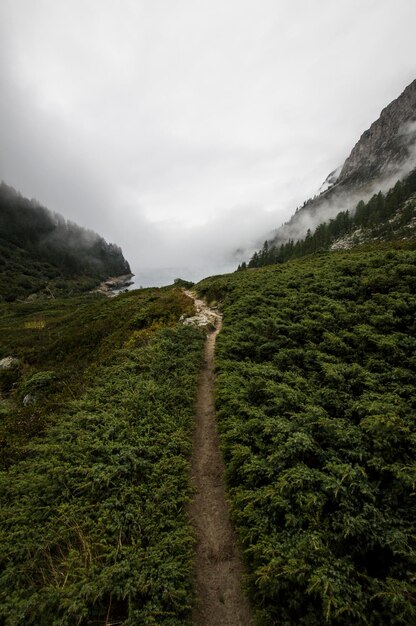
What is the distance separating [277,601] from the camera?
5.48 meters

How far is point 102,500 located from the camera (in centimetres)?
769

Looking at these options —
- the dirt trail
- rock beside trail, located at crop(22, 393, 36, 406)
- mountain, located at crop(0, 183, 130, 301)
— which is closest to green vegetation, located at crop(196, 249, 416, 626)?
the dirt trail

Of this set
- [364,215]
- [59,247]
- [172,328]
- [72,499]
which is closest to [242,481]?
[72,499]

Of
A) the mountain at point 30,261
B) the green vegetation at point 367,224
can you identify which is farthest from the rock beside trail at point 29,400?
the mountain at point 30,261

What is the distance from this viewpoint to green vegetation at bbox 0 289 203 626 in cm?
552

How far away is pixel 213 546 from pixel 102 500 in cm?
333

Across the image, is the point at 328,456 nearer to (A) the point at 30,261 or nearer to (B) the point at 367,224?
(B) the point at 367,224

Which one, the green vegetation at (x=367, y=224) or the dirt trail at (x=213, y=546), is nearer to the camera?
the dirt trail at (x=213, y=546)

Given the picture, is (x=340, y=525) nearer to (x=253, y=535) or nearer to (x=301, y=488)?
(x=301, y=488)

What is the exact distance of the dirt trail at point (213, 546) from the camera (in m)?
6.03

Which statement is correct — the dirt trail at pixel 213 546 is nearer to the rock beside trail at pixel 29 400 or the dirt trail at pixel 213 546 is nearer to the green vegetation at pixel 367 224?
the rock beside trail at pixel 29 400

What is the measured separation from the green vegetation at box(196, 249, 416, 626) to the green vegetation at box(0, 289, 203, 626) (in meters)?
1.80

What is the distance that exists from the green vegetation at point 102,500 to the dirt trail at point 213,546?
55 cm

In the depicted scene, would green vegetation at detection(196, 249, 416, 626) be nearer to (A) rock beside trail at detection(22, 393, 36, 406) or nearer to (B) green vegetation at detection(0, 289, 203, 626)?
(B) green vegetation at detection(0, 289, 203, 626)
